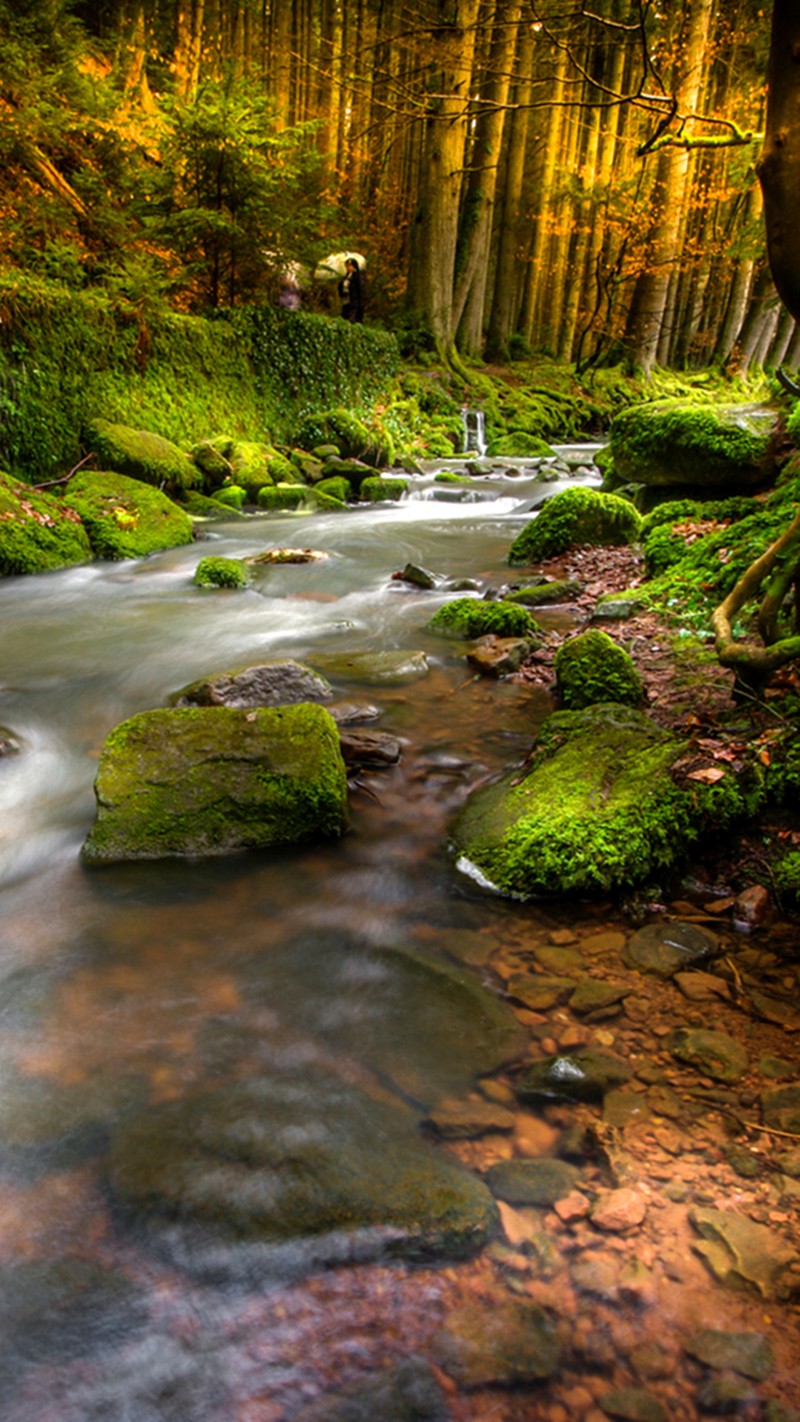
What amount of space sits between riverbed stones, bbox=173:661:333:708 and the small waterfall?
14138mm

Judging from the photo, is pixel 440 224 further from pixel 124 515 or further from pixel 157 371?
pixel 124 515

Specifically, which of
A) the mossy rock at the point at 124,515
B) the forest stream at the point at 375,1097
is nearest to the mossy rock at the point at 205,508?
the mossy rock at the point at 124,515

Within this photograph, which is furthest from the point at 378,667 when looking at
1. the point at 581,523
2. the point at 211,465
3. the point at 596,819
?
the point at 211,465

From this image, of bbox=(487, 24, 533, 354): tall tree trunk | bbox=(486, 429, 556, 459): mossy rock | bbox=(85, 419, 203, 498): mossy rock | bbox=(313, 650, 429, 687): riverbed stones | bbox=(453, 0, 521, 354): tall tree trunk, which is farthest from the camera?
bbox=(487, 24, 533, 354): tall tree trunk

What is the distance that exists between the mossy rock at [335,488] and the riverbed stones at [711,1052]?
11.0 metres

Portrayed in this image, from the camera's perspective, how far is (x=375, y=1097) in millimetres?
2201

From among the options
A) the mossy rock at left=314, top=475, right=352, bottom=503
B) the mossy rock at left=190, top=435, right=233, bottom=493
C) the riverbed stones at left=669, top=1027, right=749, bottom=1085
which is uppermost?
the mossy rock at left=190, top=435, right=233, bottom=493

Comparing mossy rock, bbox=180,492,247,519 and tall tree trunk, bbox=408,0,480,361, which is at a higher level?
tall tree trunk, bbox=408,0,480,361

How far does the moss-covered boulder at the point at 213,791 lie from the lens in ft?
11.0

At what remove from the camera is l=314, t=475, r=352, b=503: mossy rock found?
1245 cm

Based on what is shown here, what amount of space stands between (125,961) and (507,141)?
92.1ft

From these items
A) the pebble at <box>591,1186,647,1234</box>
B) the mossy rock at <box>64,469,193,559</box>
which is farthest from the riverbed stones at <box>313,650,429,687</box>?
the mossy rock at <box>64,469,193,559</box>

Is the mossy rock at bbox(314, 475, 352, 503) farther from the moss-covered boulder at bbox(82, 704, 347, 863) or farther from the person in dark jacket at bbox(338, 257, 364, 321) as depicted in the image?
the moss-covered boulder at bbox(82, 704, 347, 863)

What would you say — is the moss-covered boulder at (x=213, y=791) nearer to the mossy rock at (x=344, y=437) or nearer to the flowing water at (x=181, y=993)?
the flowing water at (x=181, y=993)
